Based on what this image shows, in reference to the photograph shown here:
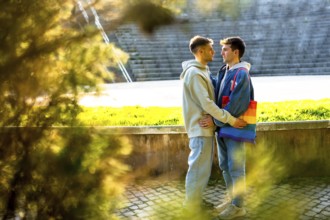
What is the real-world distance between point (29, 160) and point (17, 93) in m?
0.30

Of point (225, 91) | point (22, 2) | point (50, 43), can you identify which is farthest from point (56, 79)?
point (225, 91)

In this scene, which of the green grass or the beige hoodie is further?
the green grass

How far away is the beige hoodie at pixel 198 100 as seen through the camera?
12.4 ft

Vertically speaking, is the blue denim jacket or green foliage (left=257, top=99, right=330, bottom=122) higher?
the blue denim jacket

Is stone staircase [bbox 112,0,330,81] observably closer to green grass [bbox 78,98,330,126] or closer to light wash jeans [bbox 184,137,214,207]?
green grass [bbox 78,98,330,126]

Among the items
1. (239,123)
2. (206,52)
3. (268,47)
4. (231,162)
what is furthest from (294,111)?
(268,47)

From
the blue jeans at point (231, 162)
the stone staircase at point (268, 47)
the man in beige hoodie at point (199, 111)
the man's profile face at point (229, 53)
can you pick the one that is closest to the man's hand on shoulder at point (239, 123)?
the man in beige hoodie at point (199, 111)

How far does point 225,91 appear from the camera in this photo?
3.93 metres

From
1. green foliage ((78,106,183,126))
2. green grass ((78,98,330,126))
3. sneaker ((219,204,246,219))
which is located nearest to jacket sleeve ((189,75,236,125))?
sneaker ((219,204,246,219))

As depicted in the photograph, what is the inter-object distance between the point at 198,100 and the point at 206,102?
128 millimetres

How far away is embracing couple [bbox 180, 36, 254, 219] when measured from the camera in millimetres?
3801

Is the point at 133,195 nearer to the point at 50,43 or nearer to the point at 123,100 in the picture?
the point at 50,43

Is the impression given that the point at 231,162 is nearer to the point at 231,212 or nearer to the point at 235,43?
the point at 231,212

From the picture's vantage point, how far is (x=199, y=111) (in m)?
3.92
